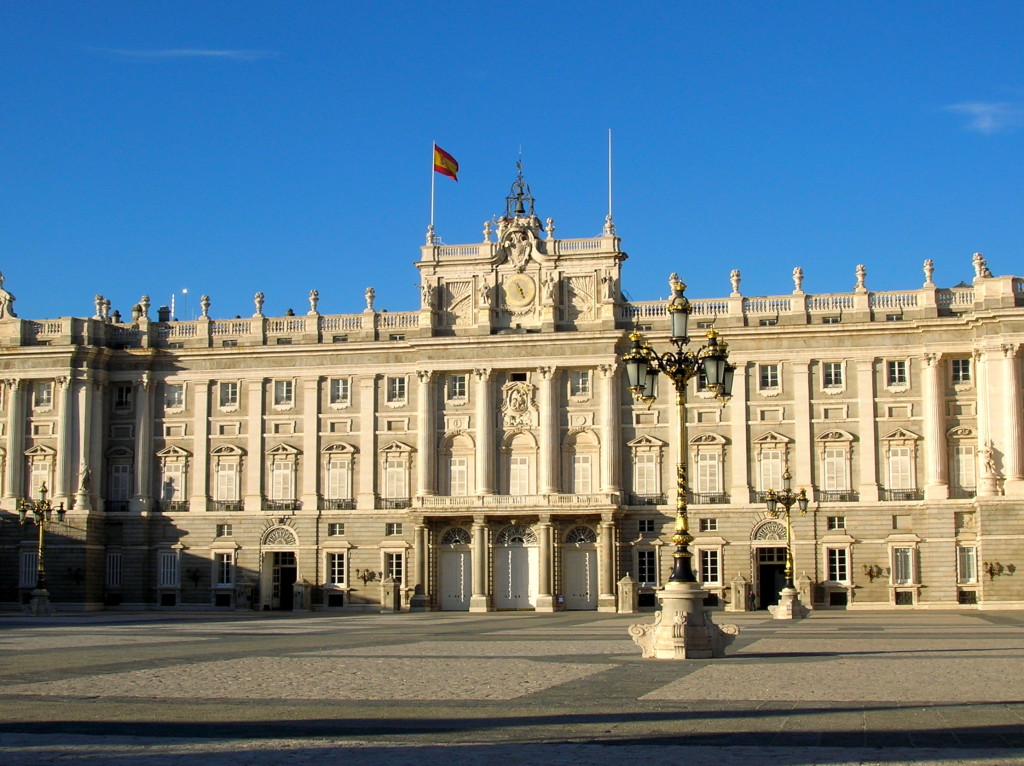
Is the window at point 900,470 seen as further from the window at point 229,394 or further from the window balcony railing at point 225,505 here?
the window at point 229,394

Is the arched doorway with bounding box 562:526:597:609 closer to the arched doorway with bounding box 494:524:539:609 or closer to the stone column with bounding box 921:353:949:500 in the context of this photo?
the arched doorway with bounding box 494:524:539:609

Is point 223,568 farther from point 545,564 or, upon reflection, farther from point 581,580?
point 581,580

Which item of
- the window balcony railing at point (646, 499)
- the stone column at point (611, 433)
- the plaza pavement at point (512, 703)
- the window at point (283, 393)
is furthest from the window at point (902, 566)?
the plaza pavement at point (512, 703)

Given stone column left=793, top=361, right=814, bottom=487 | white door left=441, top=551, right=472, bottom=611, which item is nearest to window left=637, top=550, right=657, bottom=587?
stone column left=793, top=361, right=814, bottom=487

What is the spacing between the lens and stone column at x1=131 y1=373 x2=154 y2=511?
71438mm

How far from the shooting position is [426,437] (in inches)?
2702

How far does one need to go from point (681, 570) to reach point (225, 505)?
47.1 m

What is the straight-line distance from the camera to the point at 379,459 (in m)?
69.9

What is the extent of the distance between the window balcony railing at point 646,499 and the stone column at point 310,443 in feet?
51.4

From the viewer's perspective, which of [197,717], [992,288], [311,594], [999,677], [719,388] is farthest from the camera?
[311,594]

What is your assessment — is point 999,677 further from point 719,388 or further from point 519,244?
point 519,244

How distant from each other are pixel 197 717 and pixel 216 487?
180ft

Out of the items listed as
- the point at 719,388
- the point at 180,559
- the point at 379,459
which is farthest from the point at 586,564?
the point at 719,388

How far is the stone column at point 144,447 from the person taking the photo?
7144 cm
